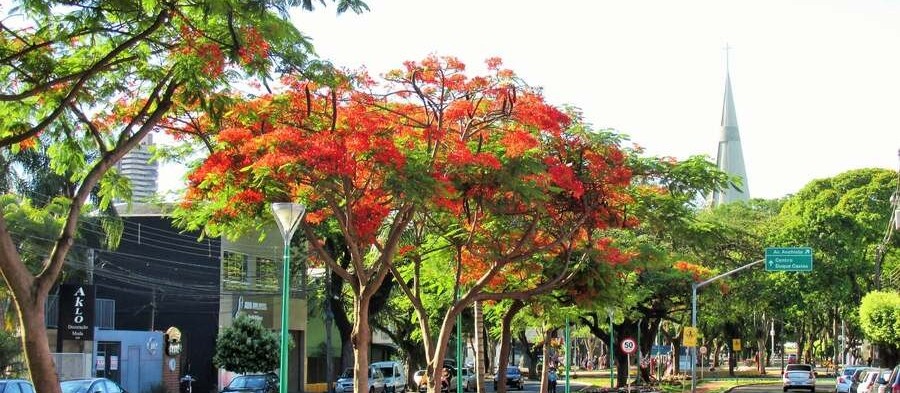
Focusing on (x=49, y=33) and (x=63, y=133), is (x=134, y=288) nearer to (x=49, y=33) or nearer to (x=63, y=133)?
(x=63, y=133)

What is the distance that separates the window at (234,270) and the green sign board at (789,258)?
861 inches

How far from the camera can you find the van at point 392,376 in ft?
164

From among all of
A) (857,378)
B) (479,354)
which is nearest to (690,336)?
(857,378)

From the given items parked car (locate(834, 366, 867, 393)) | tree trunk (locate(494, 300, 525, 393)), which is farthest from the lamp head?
parked car (locate(834, 366, 867, 393))

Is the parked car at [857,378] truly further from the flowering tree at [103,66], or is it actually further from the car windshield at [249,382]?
the flowering tree at [103,66]

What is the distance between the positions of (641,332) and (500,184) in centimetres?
3858

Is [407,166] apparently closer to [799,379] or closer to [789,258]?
[789,258]

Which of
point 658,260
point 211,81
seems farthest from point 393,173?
point 658,260

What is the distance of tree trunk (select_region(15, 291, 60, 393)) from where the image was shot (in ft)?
43.5

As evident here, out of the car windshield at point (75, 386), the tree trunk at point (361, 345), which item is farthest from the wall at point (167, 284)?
the tree trunk at point (361, 345)

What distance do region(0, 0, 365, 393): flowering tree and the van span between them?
3386cm

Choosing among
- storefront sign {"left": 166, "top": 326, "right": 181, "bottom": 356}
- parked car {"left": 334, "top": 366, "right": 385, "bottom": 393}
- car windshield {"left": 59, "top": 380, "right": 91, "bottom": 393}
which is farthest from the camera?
parked car {"left": 334, "top": 366, "right": 385, "bottom": 393}

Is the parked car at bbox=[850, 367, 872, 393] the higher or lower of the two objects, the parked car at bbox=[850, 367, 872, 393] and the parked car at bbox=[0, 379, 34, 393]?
the lower

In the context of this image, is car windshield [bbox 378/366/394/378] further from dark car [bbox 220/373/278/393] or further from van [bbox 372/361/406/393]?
dark car [bbox 220/373/278/393]
